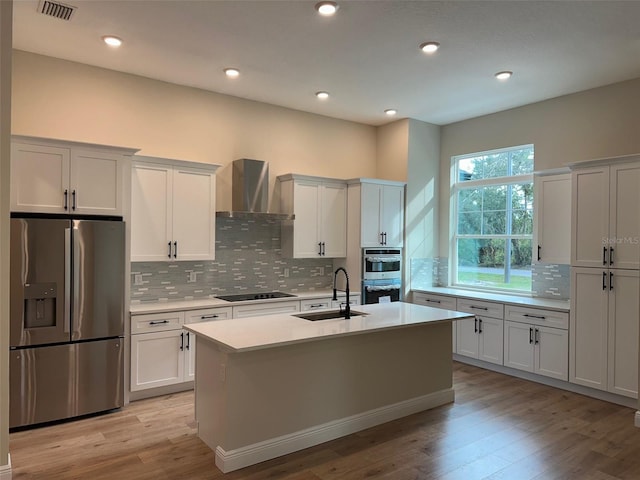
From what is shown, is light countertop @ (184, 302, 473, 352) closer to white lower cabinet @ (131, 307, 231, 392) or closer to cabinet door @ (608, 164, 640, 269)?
white lower cabinet @ (131, 307, 231, 392)

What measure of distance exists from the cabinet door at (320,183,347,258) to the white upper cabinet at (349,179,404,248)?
127 millimetres

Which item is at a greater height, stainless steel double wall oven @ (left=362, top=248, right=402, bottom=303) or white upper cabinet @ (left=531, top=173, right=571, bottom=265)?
white upper cabinet @ (left=531, top=173, right=571, bottom=265)

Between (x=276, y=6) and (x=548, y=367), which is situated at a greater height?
(x=276, y=6)

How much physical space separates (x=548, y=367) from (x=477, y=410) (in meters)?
1.17

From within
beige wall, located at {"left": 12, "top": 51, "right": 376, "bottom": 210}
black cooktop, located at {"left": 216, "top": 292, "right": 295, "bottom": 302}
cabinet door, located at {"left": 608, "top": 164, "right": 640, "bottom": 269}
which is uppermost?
beige wall, located at {"left": 12, "top": 51, "right": 376, "bottom": 210}

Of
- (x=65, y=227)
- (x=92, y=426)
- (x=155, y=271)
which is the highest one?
(x=65, y=227)

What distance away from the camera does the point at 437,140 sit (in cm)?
640

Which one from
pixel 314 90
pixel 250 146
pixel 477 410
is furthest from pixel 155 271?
pixel 477 410

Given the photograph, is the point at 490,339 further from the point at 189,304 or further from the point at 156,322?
the point at 156,322

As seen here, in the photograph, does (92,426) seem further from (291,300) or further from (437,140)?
(437,140)

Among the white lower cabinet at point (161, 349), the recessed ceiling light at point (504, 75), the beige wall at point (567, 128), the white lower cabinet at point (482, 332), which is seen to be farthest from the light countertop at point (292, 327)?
the beige wall at point (567, 128)

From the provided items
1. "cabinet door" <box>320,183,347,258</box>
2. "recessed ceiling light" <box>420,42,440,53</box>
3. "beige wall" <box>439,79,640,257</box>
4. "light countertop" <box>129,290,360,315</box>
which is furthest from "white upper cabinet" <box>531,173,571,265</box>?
"light countertop" <box>129,290,360,315</box>

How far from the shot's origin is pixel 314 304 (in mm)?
5207

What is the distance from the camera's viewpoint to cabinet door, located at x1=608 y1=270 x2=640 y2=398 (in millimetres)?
3977
